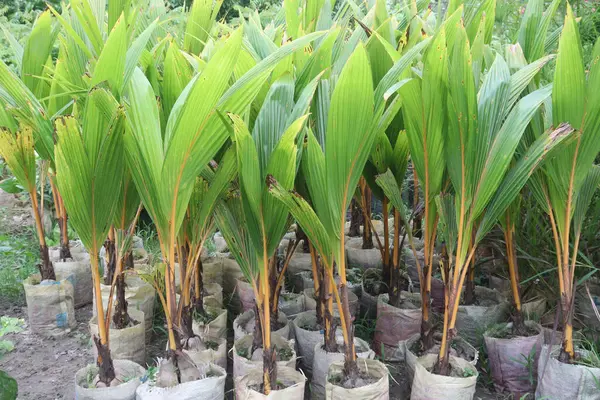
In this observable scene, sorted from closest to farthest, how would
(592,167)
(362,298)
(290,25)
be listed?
(592,167) → (290,25) → (362,298)

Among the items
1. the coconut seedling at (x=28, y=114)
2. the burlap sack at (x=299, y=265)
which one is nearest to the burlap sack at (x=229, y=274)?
the burlap sack at (x=299, y=265)

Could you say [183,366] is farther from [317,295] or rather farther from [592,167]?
[592,167]

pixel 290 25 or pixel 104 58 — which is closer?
pixel 104 58

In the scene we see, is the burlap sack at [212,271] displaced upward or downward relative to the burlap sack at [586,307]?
upward

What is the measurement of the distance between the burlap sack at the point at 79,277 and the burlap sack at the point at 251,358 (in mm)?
916

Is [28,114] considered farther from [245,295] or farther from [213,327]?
[245,295]

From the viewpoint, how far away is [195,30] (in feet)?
6.37

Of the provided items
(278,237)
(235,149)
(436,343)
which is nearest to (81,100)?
(235,149)

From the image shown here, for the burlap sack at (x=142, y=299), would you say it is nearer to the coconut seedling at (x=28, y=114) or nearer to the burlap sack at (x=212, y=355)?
the coconut seedling at (x=28, y=114)

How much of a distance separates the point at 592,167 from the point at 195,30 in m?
1.26

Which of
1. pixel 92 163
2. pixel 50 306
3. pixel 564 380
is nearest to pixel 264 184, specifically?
pixel 92 163

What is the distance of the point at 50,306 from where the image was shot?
1897 millimetres

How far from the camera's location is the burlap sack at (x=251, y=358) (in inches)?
52.4

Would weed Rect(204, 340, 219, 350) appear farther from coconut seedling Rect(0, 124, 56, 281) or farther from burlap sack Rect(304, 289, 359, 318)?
coconut seedling Rect(0, 124, 56, 281)
